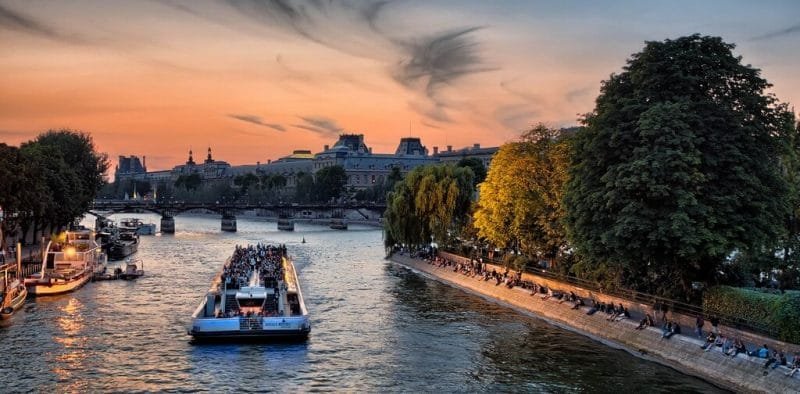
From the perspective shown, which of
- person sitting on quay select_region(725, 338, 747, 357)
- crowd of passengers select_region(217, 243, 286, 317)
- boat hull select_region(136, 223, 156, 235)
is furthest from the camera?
boat hull select_region(136, 223, 156, 235)

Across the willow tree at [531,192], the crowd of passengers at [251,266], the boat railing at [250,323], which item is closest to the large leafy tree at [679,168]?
the willow tree at [531,192]

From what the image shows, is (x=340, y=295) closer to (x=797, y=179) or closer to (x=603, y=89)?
(x=603, y=89)

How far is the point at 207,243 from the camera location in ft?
427

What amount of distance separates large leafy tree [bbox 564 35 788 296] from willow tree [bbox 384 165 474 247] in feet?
119

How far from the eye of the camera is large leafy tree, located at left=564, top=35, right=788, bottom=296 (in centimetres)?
3866

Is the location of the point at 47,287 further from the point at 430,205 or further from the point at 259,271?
the point at 430,205

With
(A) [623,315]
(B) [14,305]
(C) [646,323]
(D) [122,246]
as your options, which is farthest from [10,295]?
(D) [122,246]

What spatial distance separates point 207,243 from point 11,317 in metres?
79.5

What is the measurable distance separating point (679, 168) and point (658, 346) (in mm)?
9124

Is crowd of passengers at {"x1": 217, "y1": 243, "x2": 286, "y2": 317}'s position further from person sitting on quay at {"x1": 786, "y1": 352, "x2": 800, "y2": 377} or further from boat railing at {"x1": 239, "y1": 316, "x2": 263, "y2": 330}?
person sitting on quay at {"x1": 786, "y1": 352, "x2": 800, "y2": 377}

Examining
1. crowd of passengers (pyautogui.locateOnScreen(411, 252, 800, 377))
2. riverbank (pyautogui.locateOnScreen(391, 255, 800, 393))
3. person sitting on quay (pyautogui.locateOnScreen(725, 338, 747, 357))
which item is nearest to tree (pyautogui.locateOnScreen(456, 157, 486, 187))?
crowd of passengers (pyautogui.locateOnScreen(411, 252, 800, 377))

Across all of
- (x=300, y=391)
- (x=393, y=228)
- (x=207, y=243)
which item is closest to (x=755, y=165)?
→ (x=300, y=391)

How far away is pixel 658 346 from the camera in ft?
129

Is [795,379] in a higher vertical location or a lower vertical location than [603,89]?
lower
